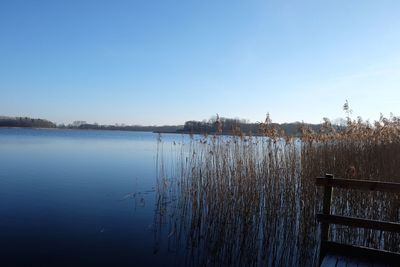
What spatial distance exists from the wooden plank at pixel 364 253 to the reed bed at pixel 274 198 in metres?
1.50

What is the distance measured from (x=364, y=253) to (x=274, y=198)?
3.00 metres

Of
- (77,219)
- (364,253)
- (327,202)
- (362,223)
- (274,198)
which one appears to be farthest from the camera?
(77,219)

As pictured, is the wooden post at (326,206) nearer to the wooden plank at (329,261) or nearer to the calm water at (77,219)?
the wooden plank at (329,261)

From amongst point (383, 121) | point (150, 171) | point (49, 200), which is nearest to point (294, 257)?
point (383, 121)

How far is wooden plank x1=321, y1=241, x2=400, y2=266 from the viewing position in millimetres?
4652

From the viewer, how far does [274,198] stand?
7746mm

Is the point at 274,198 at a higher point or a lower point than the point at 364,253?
higher

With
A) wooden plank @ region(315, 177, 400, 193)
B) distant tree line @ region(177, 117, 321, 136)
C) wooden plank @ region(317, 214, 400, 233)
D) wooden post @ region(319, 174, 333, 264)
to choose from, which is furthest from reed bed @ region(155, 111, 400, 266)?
wooden plank @ region(317, 214, 400, 233)

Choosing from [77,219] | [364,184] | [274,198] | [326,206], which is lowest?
[77,219]

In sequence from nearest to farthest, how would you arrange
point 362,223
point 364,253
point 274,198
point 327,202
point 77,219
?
point 362,223 → point 364,253 → point 327,202 → point 274,198 → point 77,219

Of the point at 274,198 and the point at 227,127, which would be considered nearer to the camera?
the point at 274,198

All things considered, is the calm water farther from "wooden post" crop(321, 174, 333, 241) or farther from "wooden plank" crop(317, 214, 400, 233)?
"wooden plank" crop(317, 214, 400, 233)

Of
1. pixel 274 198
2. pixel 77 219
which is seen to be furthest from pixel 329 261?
pixel 77 219

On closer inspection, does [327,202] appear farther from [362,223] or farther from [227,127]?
[227,127]
